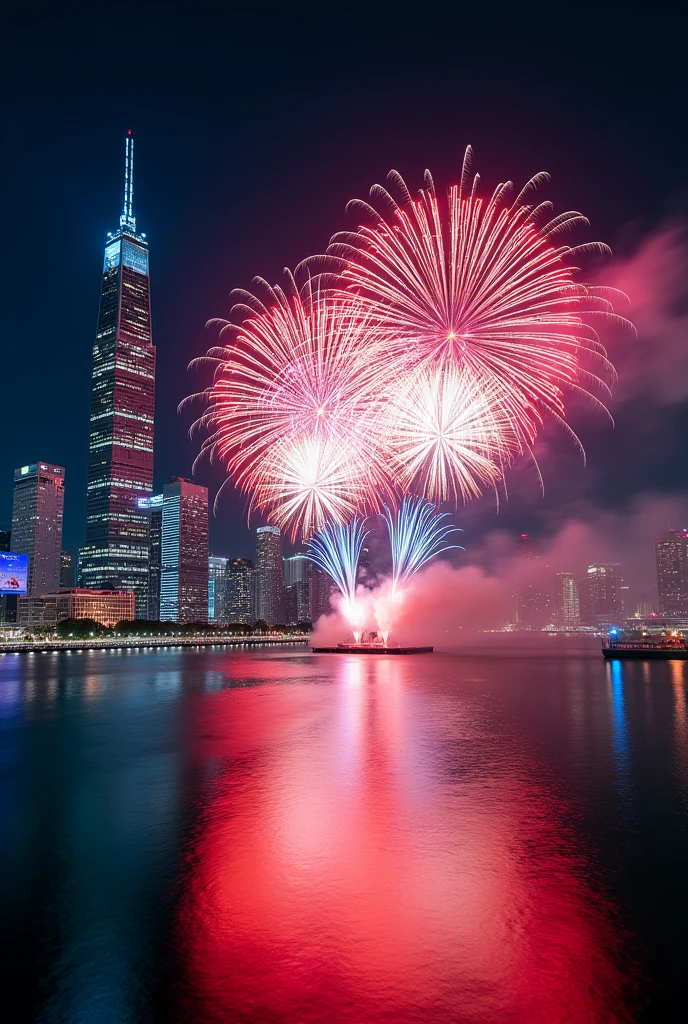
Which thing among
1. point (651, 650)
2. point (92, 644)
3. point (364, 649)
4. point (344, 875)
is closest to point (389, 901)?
point (344, 875)

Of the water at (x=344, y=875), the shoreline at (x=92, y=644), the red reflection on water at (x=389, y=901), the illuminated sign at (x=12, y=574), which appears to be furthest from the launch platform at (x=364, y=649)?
the red reflection on water at (x=389, y=901)

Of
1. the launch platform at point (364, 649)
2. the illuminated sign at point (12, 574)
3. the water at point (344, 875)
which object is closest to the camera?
the water at point (344, 875)

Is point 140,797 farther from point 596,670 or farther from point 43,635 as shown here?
point 43,635

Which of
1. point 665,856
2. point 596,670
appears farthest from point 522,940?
point 596,670

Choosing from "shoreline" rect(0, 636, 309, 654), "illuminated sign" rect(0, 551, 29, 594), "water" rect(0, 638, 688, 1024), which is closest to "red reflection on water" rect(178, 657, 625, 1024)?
"water" rect(0, 638, 688, 1024)

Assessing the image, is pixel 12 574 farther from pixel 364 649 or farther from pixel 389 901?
pixel 389 901

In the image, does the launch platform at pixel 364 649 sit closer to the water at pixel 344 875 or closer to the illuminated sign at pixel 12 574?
the illuminated sign at pixel 12 574
